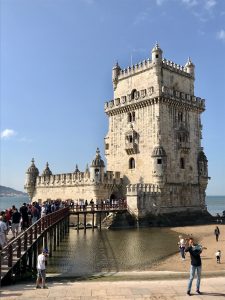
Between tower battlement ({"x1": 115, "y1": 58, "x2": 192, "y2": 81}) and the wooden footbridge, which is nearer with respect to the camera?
the wooden footbridge

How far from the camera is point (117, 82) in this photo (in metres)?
51.1

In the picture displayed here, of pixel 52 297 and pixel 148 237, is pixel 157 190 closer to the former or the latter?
pixel 148 237

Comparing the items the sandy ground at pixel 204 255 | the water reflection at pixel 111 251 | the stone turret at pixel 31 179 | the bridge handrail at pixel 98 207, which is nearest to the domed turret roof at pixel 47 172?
the stone turret at pixel 31 179

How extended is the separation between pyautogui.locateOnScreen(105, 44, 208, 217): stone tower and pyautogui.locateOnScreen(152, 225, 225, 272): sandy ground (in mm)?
5570

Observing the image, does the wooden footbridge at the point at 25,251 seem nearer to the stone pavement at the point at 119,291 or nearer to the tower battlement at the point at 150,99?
the stone pavement at the point at 119,291

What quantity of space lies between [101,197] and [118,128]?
9.59 m

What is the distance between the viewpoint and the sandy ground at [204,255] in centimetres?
2064

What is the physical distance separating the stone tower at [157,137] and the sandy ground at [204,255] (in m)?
5.57

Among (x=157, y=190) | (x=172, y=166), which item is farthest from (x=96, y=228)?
(x=172, y=166)

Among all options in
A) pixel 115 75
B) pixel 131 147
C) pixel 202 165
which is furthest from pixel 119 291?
pixel 115 75

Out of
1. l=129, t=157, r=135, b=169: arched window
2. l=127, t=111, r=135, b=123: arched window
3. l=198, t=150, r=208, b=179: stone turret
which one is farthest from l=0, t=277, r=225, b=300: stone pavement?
l=198, t=150, r=208, b=179: stone turret

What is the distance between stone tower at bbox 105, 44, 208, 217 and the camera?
43188 millimetres

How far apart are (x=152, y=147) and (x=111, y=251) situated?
20.2m

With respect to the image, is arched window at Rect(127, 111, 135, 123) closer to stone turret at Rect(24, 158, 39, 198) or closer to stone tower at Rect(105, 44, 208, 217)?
stone tower at Rect(105, 44, 208, 217)
